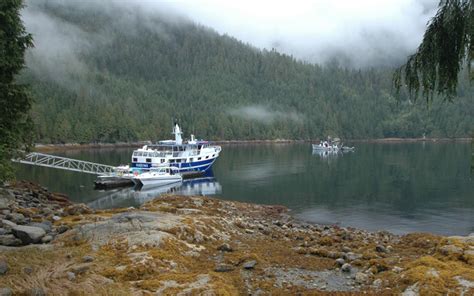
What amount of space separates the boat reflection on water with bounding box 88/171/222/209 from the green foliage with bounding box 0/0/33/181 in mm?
29620

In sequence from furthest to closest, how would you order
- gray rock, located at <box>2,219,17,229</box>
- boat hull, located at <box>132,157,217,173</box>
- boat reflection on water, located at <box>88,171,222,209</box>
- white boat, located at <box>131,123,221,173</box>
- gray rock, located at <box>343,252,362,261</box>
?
1. white boat, located at <box>131,123,221,173</box>
2. boat hull, located at <box>132,157,217,173</box>
3. boat reflection on water, located at <box>88,171,222,209</box>
4. gray rock, located at <box>2,219,17,229</box>
5. gray rock, located at <box>343,252,362,261</box>

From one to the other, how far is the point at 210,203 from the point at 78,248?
85.4 feet

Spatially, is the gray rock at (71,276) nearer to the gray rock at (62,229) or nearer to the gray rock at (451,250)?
the gray rock at (62,229)

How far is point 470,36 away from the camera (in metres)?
7.38

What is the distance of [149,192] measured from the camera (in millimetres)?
57438

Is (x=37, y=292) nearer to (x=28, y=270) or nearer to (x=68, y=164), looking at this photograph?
(x=28, y=270)

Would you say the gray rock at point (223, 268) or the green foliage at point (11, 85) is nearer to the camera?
the gray rock at point (223, 268)

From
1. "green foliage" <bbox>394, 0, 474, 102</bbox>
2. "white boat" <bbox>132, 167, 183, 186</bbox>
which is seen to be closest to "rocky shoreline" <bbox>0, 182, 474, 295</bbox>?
"green foliage" <bbox>394, 0, 474, 102</bbox>

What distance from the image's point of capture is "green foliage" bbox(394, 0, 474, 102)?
766 cm

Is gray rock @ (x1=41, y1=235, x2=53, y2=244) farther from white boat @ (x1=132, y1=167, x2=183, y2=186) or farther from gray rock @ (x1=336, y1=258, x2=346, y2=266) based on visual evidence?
white boat @ (x1=132, y1=167, x2=183, y2=186)

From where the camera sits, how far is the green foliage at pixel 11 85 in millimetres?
15477

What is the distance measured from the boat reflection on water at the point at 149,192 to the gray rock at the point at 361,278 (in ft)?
121

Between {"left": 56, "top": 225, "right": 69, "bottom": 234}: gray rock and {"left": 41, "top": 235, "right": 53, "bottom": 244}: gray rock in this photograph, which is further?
{"left": 56, "top": 225, "right": 69, "bottom": 234}: gray rock

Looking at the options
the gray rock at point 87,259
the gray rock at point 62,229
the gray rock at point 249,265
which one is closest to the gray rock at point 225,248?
the gray rock at point 249,265
